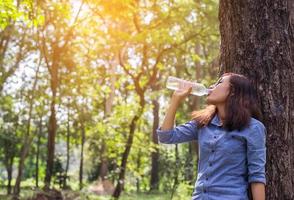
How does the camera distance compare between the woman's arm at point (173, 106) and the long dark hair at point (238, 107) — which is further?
the woman's arm at point (173, 106)

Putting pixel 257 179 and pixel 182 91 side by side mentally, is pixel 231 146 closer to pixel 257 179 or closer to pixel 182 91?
pixel 257 179

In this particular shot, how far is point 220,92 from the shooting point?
359 centimetres

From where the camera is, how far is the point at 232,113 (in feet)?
11.4

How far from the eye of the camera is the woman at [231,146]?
3.38 m

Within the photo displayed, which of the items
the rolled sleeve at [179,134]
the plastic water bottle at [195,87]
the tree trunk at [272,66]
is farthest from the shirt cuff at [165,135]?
the tree trunk at [272,66]

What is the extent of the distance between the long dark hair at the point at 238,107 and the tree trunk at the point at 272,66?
14.7 inches

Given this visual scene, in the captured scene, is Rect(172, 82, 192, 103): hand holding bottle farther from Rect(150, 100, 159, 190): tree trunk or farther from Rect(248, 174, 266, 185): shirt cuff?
Rect(150, 100, 159, 190): tree trunk

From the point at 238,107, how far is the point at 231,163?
379 millimetres

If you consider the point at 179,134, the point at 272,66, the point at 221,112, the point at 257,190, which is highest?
the point at 272,66

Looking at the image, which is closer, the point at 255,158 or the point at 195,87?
the point at 255,158

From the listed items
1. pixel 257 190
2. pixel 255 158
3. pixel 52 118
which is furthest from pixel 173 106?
pixel 52 118

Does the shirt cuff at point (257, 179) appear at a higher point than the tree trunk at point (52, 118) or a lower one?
lower

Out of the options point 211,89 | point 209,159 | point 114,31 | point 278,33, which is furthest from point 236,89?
point 114,31

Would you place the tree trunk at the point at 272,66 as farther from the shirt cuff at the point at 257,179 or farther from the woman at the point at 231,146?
the shirt cuff at the point at 257,179
